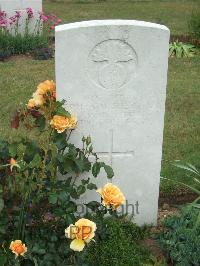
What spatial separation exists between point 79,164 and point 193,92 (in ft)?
13.9

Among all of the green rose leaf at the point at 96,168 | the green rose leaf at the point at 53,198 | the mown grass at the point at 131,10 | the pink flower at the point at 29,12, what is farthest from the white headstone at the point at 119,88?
the mown grass at the point at 131,10

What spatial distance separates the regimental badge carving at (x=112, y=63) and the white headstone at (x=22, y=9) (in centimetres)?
609

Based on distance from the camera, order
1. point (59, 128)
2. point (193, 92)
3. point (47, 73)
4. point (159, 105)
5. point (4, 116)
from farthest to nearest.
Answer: point (47, 73) → point (193, 92) → point (4, 116) → point (159, 105) → point (59, 128)

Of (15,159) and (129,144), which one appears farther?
(129,144)

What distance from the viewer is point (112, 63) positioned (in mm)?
3643

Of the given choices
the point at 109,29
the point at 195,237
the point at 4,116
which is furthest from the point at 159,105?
the point at 4,116

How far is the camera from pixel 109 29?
11.7ft

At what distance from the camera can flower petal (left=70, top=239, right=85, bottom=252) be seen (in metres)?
3.00

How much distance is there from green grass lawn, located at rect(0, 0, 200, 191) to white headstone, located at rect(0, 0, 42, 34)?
2.51 feet

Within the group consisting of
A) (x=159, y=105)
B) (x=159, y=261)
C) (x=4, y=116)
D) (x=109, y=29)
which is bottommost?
(x=159, y=261)

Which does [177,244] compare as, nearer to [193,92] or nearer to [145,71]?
[145,71]

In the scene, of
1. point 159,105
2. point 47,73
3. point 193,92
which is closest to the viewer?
point 159,105

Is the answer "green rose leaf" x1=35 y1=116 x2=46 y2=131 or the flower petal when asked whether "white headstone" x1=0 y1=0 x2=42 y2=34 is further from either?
the flower petal

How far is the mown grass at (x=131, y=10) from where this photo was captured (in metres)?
12.8
